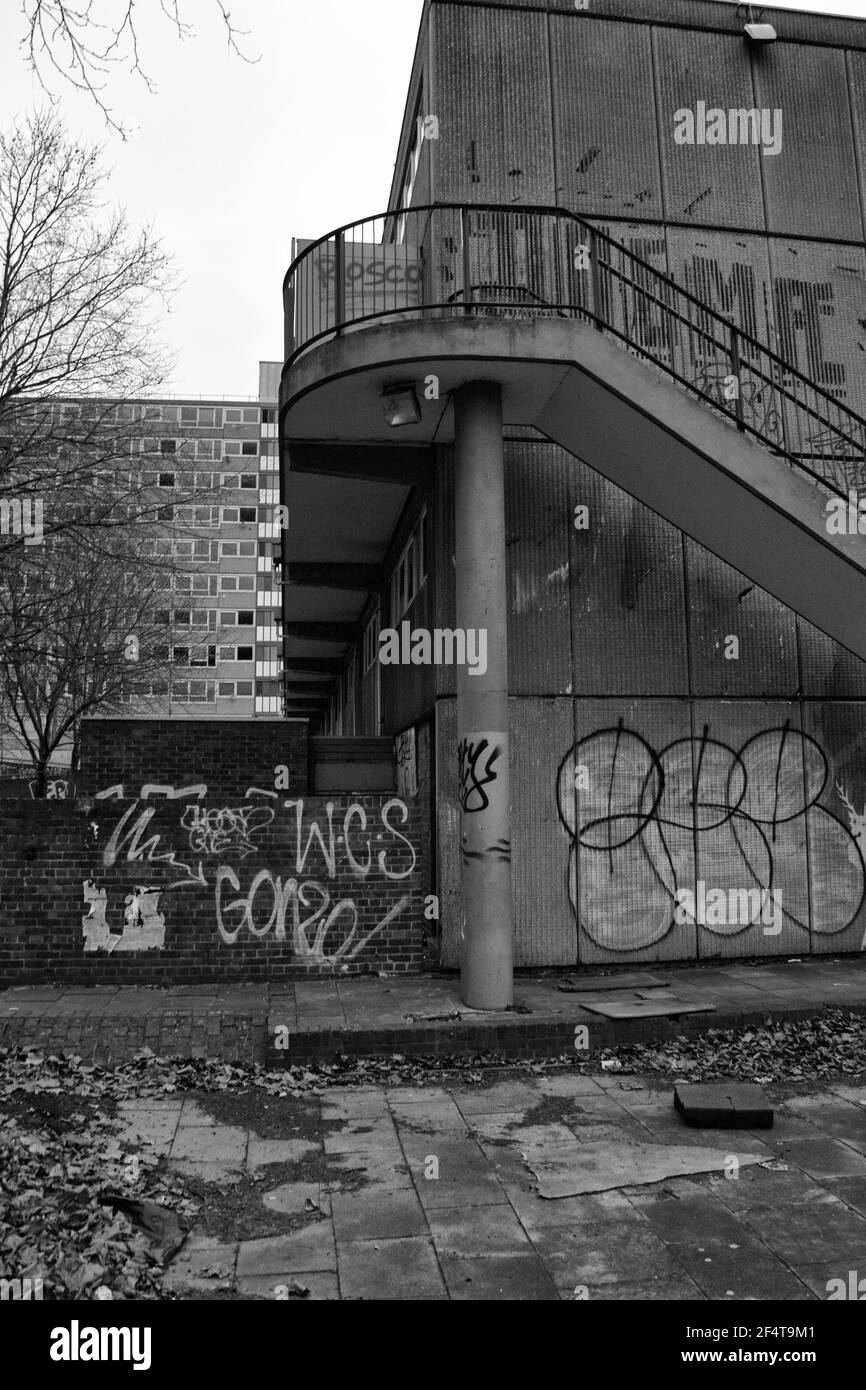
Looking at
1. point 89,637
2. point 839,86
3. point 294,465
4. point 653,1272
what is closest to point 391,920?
point 294,465

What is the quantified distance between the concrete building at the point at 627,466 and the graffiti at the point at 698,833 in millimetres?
26

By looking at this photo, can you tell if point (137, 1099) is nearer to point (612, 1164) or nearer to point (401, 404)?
point (612, 1164)

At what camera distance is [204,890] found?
9930mm

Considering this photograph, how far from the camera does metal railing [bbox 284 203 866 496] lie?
35.5 feet

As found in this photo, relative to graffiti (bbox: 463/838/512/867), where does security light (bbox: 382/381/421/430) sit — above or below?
above

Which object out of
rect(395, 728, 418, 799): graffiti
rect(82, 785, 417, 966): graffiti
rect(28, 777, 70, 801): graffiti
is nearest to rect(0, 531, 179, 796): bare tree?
rect(28, 777, 70, 801): graffiti

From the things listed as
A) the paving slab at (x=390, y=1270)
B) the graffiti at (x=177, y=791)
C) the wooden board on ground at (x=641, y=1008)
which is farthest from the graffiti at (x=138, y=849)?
the paving slab at (x=390, y=1270)

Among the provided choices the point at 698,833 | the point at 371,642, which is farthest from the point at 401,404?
the point at 371,642

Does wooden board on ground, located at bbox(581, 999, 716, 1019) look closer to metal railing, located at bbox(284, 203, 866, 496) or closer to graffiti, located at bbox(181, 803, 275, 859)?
graffiti, located at bbox(181, 803, 275, 859)

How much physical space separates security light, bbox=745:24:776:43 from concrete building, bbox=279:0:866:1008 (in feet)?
0.47
